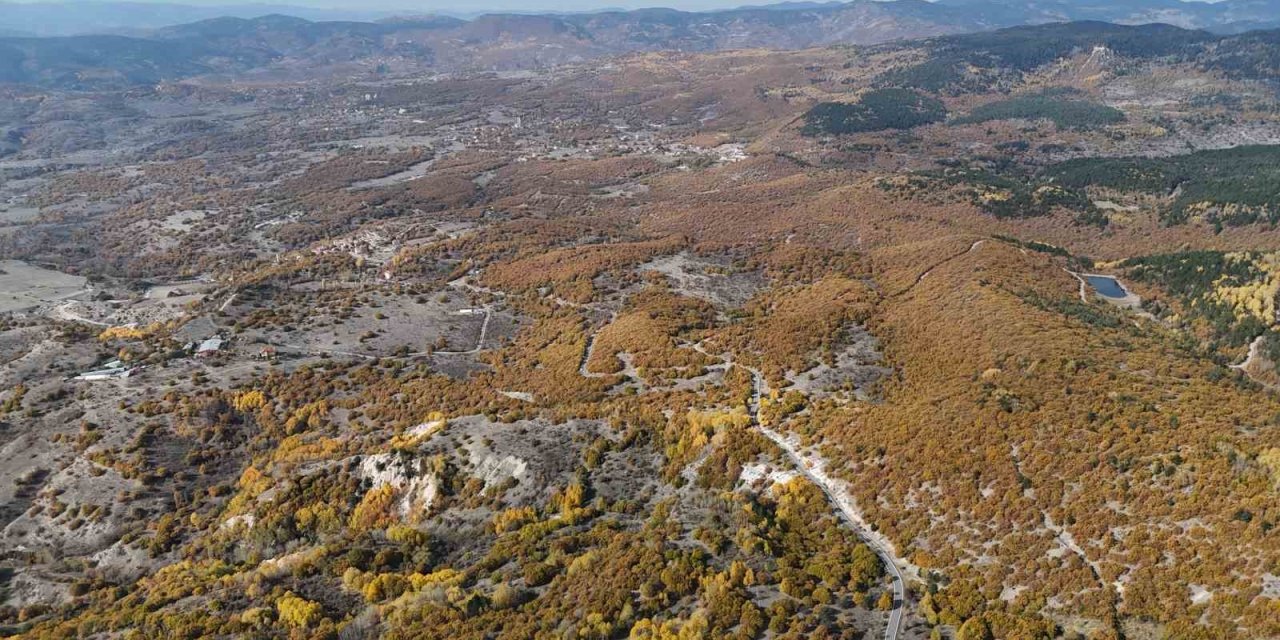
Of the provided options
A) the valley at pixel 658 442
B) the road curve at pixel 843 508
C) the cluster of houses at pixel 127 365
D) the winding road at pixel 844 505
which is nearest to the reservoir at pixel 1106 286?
the valley at pixel 658 442

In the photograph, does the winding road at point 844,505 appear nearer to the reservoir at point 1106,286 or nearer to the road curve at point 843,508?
the road curve at point 843,508

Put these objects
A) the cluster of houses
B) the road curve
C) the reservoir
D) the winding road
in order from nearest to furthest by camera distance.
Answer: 1. the road curve
2. the winding road
3. the cluster of houses
4. the reservoir

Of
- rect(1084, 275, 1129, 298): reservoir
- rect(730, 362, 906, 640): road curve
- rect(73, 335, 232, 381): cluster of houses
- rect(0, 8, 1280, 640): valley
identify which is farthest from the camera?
rect(1084, 275, 1129, 298): reservoir

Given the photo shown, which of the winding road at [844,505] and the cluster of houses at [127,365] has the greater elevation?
the winding road at [844,505]

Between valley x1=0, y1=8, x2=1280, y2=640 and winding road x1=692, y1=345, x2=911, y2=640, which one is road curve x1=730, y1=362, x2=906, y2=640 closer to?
winding road x1=692, y1=345, x2=911, y2=640

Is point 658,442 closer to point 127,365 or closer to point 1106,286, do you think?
point 127,365

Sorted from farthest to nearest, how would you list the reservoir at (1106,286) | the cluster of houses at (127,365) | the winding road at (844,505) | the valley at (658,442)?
the reservoir at (1106,286)
the cluster of houses at (127,365)
the valley at (658,442)
the winding road at (844,505)

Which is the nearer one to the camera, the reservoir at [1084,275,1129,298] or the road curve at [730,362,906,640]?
the road curve at [730,362,906,640]

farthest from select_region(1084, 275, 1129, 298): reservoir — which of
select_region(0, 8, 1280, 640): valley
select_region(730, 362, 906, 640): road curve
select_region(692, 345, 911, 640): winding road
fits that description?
→ select_region(692, 345, 911, 640): winding road
